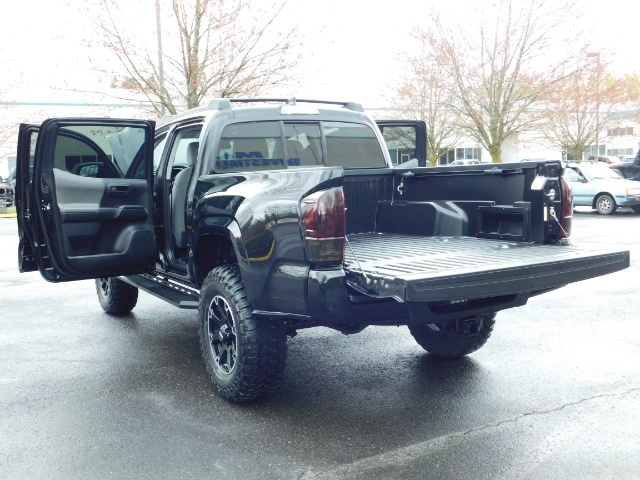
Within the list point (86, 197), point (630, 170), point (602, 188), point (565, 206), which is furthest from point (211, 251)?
point (630, 170)

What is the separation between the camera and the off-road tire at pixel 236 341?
4.14 metres

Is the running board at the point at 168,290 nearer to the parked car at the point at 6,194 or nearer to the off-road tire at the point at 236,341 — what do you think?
the off-road tire at the point at 236,341

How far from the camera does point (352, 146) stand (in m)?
5.84

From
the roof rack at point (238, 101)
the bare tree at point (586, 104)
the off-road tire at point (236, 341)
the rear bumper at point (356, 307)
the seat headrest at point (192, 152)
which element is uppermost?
the bare tree at point (586, 104)

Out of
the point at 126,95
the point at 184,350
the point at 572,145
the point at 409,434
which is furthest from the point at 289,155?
the point at 572,145

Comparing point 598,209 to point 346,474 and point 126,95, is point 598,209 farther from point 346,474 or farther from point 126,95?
point 346,474

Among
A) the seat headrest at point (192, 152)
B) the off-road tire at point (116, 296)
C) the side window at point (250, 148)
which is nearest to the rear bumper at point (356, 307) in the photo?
the side window at point (250, 148)

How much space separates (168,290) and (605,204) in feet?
53.8

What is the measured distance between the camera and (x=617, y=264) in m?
4.16

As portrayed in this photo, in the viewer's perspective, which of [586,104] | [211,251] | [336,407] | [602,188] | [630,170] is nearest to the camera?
[336,407]

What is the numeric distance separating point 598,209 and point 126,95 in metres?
13.6

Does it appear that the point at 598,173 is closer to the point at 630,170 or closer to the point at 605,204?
the point at 605,204

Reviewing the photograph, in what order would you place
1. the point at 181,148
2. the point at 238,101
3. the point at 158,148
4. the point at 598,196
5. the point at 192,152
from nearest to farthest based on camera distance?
1. the point at 192,152
2. the point at 238,101
3. the point at 181,148
4. the point at 158,148
5. the point at 598,196

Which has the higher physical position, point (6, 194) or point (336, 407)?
point (6, 194)
